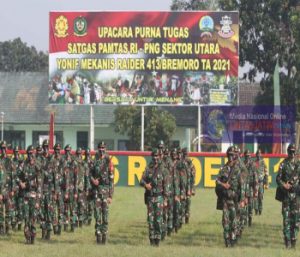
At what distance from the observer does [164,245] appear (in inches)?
655

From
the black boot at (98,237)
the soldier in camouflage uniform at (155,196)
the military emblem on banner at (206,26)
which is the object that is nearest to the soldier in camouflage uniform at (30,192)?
the black boot at (98,237)

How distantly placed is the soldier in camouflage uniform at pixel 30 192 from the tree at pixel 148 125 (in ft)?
125

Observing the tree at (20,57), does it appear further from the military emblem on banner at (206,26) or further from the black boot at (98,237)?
the black boot at (98,237)

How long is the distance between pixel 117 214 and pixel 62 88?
17.4m

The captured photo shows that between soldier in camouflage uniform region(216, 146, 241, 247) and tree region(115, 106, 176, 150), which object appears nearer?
soldier in camouflage uniform region(216, 146, 241, 247)

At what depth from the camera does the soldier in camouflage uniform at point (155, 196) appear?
16.3 m

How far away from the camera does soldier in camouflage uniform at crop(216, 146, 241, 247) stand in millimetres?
15945

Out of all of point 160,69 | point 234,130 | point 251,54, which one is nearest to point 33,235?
point 160,69

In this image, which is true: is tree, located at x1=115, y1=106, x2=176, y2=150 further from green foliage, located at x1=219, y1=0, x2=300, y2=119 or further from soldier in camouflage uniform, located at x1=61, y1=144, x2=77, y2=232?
soldier in camouflage uniform, located at x1=61, y1=144, x2=77, y2=232

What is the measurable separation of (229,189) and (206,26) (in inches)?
939

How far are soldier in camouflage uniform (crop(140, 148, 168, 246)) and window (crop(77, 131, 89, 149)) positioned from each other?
146ft

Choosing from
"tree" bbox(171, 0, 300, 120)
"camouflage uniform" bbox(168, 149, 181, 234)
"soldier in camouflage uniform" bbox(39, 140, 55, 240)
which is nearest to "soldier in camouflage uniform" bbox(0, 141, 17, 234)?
"soldier in camouflage uniform" bbox(39, 140, 55, 240)

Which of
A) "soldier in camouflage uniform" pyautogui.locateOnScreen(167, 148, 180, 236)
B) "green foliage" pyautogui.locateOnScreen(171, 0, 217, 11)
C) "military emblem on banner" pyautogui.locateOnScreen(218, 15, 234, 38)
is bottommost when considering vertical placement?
"soldier in camouflage uniform" pyautogui.locateOnScreen(167, 148, 180, 236)

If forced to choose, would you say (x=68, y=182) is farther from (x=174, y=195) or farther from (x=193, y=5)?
(x=193, y=5)
